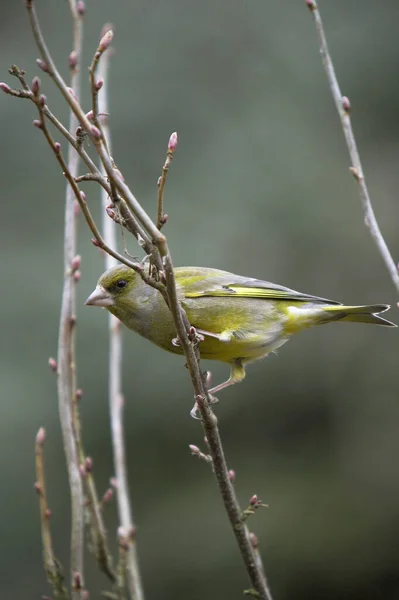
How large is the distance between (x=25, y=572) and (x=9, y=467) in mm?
844

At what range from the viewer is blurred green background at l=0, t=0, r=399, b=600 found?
688 cm

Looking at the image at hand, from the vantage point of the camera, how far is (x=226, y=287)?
174 inches

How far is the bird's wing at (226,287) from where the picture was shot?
430 centimetres

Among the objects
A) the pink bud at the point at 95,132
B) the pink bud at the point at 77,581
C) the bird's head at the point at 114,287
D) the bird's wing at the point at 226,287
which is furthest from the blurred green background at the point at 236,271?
the pink bud at the point at 95,132

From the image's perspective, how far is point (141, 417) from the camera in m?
7.09

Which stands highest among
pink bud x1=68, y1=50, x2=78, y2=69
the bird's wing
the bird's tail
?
pink bud x1=68, y1=50, x2=78, y2=69

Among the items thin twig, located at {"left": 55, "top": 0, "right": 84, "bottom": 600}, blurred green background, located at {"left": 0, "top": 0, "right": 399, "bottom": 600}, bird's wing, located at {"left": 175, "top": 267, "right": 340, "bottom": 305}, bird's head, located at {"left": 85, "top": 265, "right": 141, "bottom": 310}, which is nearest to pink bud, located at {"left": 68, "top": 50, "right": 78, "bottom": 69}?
thin twig, located at {"left": 55, "top": 0, "right": 84, "bottom": 600}

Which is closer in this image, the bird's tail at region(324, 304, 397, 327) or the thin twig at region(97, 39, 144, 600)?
the thin twig at region(97, 39, 144, 600)

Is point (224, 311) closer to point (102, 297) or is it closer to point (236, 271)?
point (102, 297)

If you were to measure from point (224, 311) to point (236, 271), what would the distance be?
326cm

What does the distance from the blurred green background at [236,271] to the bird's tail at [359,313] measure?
8.22 ft

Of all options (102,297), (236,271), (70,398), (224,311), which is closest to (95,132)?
(70,398)

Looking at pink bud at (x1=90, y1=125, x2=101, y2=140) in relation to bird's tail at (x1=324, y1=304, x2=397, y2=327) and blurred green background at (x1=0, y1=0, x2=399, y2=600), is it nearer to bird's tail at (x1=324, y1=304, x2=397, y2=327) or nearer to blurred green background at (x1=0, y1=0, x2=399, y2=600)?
bird's tail at (x1=324, y1=304, x2=397, y2=327)

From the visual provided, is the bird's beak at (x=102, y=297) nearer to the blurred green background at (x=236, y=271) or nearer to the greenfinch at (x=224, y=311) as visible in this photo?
the greenfinch at (x=224, y=311)
